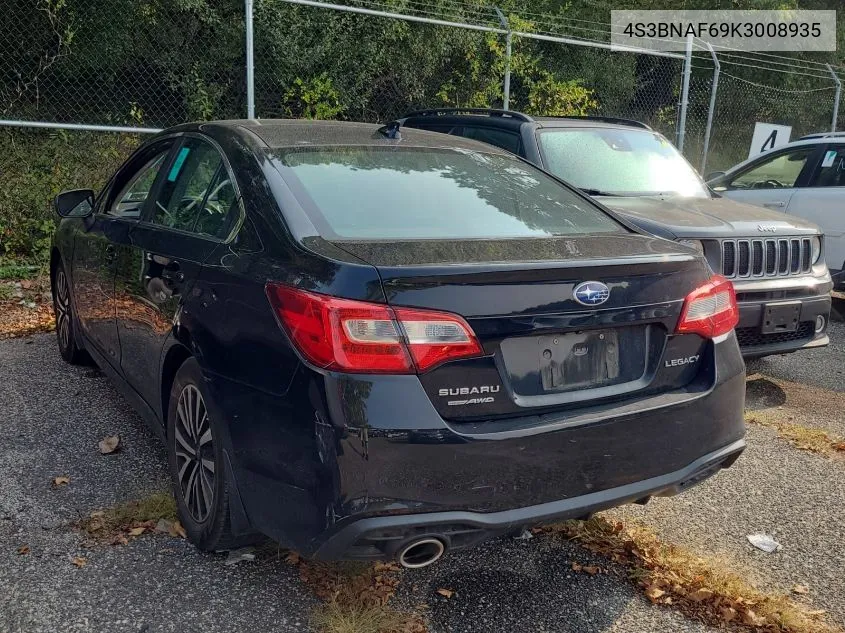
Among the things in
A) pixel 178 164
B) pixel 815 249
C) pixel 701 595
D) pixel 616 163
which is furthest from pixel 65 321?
pixel 815 249

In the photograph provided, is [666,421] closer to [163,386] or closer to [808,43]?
[163,386]

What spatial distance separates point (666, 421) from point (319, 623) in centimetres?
134

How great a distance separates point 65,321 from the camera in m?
5.57

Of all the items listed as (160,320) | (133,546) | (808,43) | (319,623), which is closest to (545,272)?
(319,623)

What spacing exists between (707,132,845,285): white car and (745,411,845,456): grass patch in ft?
10.3

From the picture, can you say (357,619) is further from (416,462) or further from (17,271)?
(17,271)

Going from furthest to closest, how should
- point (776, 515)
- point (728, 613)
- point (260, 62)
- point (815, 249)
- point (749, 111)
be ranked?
point (749, 111)
point (260, 62)
point (815, 249)
point (776, 515)
point (728, 613)

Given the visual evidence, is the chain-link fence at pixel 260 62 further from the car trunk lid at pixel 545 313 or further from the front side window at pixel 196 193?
the car trunk lid at pixel 545 313

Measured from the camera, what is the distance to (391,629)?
2.81 metres

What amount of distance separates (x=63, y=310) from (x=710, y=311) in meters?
4.22

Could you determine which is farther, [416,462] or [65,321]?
[65,321]

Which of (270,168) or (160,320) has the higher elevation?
(270,168)

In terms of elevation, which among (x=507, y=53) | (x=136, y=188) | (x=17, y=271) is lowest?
(x=17, y=271)

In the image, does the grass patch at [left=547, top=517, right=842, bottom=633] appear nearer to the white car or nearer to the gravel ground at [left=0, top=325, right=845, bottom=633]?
the gravel ground at [left=0, top=325, right=845, bottom=633]
